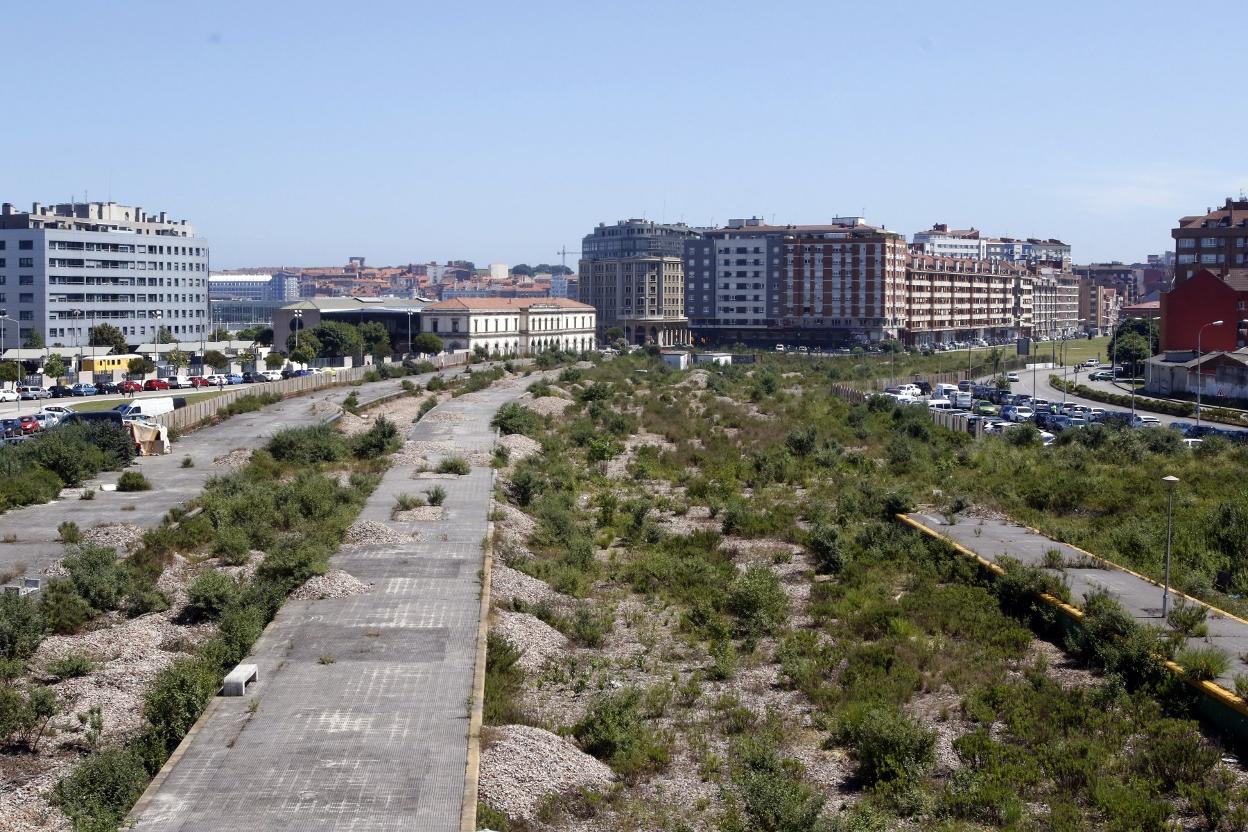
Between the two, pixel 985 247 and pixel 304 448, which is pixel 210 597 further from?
pixel 985 247

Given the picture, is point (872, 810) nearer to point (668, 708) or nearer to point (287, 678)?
point (668, 708)

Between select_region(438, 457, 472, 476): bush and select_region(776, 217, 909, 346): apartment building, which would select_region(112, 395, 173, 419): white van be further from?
select_region(776, 217, 909, 346): apartment building

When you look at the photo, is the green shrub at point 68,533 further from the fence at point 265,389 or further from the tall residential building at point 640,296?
the tall residential building at point 640,296

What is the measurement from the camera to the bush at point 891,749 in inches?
545

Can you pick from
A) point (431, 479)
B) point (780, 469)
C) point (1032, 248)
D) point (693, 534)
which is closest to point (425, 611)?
point (693, 534)

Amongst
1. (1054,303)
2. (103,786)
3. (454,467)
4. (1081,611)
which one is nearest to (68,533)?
(454,467)

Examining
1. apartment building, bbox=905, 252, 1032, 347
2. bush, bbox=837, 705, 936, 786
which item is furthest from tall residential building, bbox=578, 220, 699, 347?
bush, bbox=837, 705, 936, 786

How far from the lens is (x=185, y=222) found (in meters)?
120

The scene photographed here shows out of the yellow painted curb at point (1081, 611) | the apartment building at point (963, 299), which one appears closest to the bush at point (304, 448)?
the yellow painted curb at point (1081, 611)

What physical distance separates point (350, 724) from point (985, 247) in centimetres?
18402

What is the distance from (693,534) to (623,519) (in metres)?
2.54

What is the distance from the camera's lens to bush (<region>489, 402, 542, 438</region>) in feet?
142

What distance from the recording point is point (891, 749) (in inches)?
556

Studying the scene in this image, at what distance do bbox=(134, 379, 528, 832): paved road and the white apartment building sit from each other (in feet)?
243
